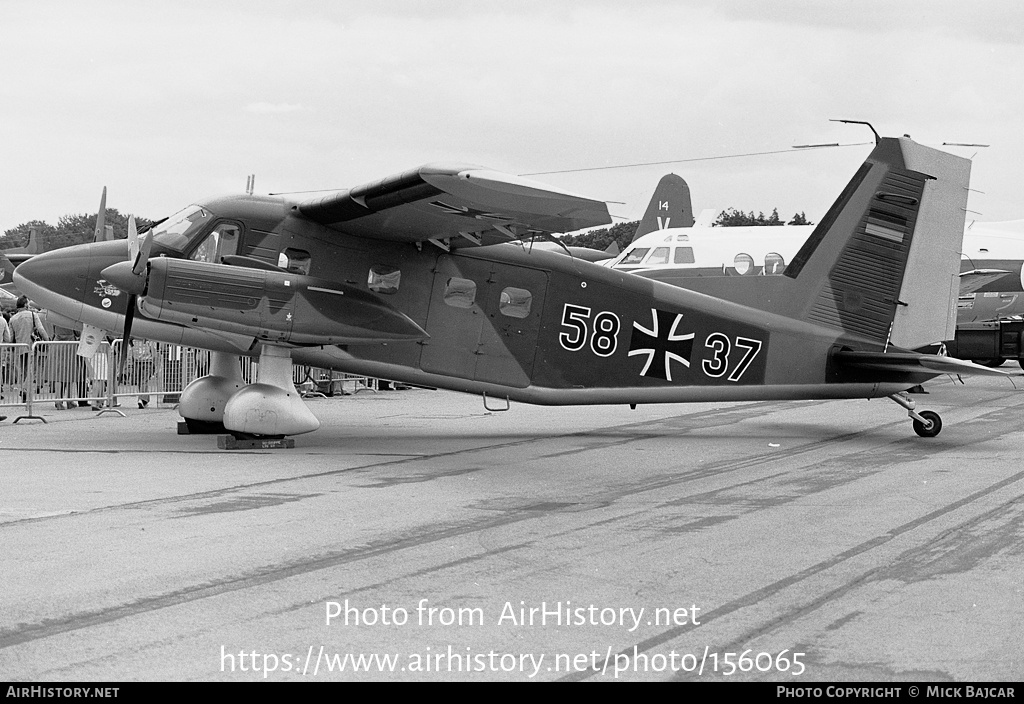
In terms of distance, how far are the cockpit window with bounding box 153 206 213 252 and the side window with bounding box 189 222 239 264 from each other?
0.18 m

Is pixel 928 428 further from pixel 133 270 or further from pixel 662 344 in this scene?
pixel 133 270

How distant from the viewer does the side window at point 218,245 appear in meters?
14.3

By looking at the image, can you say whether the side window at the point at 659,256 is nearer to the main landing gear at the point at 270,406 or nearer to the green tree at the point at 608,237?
the main landing gear at the point at 270,406

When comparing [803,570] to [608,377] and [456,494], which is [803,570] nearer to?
[456,494]

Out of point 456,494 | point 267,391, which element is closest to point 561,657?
point 456,494

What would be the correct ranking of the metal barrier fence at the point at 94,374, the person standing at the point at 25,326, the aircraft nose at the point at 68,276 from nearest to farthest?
the aircraft nose at the point at 68,276 < the metal barrier fence at the point at 94,374 < the person standing at the point at 25,326

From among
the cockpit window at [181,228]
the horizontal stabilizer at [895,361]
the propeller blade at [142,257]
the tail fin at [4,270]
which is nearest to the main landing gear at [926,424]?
the horizontal stabilizer at [895,361]

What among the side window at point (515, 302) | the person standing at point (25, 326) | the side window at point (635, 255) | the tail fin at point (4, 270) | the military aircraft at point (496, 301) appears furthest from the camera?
the side window at point (635, 255)

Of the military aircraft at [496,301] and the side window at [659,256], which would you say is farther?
the side window at [659,256]

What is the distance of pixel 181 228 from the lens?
1441 cm

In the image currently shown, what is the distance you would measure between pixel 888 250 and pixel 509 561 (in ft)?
36.9

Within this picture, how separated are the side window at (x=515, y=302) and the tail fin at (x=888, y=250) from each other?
4077mm

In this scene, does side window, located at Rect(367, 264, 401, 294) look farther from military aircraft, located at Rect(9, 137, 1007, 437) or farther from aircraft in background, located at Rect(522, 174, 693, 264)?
aircraft in background, located at Rect(522, 174, 693, 264)

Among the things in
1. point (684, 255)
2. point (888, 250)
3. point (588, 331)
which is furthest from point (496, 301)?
point (684, 255)
